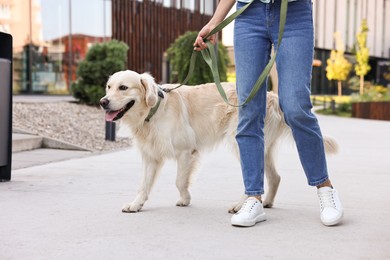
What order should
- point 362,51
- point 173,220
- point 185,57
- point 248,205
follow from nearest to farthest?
point 248,205
point 173,220
point 185,57
point 362,51

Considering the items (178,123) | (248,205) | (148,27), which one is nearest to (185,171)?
(178,123)

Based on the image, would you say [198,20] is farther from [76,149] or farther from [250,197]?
[250,197]

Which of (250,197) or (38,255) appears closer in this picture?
A: (38,255)

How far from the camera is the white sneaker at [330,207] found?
3.56 metres

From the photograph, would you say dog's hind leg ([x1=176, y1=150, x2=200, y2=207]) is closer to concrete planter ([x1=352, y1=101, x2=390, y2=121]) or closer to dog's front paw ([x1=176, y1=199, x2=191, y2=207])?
dog's front paw ([x1=176, y1=199, x2=191, y2=207])

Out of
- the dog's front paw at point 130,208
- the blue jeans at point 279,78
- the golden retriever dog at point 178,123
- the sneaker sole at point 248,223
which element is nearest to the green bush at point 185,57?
the golden retriever dog at point 178,123

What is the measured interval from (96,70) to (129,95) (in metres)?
12.7

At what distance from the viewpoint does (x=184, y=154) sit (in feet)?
13.9

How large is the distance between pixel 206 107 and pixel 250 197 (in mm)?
905

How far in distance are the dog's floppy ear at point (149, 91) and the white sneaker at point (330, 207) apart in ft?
4.25

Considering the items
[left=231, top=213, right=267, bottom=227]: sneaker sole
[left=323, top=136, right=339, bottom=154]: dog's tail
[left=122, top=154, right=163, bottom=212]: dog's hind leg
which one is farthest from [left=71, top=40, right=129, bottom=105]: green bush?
[left=231, top=213, right=267, bottom=227]: sneaker sole

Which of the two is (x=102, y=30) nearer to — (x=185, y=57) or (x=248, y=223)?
(x=185, y=57)

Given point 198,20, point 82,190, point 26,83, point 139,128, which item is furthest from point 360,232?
point 198,20

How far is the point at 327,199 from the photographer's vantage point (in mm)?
3705
